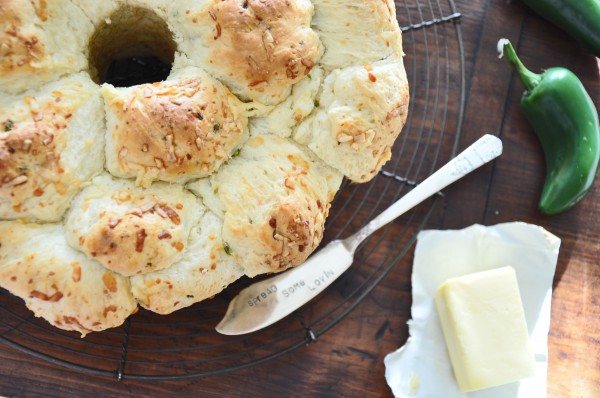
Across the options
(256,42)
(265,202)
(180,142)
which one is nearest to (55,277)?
(180,142)

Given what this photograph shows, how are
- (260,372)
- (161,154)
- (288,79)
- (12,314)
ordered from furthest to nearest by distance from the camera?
1. (260,372)
2. (12,314)
3. (288,79)
4. (161,154)

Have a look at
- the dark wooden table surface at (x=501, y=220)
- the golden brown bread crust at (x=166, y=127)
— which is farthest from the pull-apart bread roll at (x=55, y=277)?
the dark wooden table surface at (x=501, y=220)

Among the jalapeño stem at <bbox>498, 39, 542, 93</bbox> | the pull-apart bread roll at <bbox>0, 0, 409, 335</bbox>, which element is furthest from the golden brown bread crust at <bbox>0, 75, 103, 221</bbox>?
the jalapeño stem at <bbox>498, 39, 542, 93</bbox>

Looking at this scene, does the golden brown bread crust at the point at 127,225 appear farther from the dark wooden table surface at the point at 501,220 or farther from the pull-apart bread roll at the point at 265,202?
the dark wooden table surface at the point at 501,220

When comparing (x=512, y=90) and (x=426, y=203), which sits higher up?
(x=512, y=90)

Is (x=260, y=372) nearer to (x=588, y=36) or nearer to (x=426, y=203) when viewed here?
(x=426, y=203)

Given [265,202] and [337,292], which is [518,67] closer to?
[337,292]

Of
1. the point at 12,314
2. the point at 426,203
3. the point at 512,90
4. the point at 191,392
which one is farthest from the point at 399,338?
the point at 12,314
